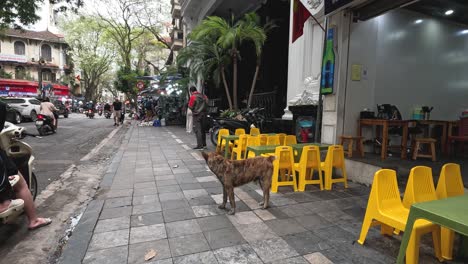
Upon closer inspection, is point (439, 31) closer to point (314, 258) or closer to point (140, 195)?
point (314, 258)

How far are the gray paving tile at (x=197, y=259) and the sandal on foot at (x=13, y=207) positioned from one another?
6.17ft

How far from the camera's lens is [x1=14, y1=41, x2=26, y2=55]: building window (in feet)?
137

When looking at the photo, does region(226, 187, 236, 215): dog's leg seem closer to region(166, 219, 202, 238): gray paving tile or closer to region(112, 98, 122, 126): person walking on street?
region(166, 219, 202, 238): gray paving tile

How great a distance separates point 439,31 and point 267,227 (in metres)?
7.82

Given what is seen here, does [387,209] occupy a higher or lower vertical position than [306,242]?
higher

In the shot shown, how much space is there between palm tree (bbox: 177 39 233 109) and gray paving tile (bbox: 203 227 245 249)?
349 inches

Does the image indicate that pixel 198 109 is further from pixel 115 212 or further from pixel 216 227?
pixel 216 227

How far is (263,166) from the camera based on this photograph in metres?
3.86

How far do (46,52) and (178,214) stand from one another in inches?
2051

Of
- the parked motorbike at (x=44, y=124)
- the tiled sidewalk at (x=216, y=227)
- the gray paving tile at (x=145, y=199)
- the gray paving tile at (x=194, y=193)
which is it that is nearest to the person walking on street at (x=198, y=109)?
the tiled sidewalk at (x=216, y=227)

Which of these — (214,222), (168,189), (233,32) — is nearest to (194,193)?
(168,189)

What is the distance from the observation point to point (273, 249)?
9.19 feet

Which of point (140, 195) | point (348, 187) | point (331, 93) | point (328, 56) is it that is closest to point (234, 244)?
point (140, 195)

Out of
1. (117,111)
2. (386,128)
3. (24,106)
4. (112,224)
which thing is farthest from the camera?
(24,106)
